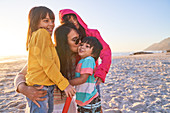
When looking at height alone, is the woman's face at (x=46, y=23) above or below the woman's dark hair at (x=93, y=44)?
above

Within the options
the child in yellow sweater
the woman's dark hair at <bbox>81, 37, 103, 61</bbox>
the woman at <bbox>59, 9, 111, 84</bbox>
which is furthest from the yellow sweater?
the woman at <bbox>59, 9, 111, 84</bbox>

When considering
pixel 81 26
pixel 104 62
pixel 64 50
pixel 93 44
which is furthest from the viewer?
pixel 81 26

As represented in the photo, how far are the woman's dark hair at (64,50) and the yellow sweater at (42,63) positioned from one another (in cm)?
25

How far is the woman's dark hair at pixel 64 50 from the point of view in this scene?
5.47 feet

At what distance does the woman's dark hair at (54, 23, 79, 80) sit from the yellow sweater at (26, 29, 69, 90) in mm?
254

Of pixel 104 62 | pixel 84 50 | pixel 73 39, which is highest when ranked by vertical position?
pixel 73 39

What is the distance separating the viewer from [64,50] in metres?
1.71

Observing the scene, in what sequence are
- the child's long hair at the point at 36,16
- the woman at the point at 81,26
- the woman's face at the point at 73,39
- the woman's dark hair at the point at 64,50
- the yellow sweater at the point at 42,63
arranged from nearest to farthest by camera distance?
the yellow sweater at the point at 42,63 < the child's long hair at the point at 36,16 < the woman's dark hair at the point at 64,50 < the woman's face at the point at 73,39 < the woman at the point at 81,26

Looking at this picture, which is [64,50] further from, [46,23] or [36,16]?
[36,16]

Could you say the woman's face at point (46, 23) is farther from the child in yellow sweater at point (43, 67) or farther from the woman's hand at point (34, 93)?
the woman's hand at point (34, 93)

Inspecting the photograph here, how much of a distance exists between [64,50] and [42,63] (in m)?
→ 0.44

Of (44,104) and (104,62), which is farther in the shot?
(104,62)

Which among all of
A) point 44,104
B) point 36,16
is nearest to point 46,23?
point 36,16

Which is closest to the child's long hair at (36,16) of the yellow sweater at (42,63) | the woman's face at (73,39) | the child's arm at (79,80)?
the yellow sweater at (42,63)
